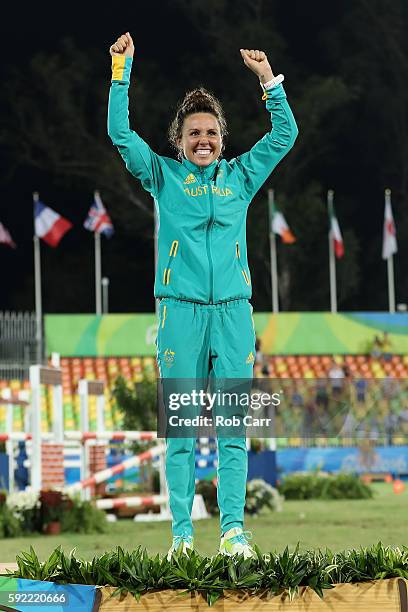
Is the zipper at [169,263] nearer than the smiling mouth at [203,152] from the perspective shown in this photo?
Yes

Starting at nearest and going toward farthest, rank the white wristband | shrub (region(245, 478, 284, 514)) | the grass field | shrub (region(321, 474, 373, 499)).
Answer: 1. the white wristband
2. the grass field
3. shrub (region(245, 478, 284, 514))
4. shrub (region(321, 474, 373, 499))

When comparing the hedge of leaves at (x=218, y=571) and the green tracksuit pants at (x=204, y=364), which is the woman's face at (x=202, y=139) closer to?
the green tracksuit pants at (x=204, y=364)

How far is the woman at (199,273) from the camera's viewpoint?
4965 mm

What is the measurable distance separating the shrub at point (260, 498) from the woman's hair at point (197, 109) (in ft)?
28.1

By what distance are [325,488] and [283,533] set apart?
23.5 ft

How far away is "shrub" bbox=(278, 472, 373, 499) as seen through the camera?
1730 centimetres

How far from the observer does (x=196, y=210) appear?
5.09 meters

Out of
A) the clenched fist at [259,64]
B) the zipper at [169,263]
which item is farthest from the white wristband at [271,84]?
the zipper at [169,263]

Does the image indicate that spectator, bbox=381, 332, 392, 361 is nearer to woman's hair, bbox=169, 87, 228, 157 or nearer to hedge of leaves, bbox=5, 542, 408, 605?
woman's hair, bbox=169, 87, 228, 157

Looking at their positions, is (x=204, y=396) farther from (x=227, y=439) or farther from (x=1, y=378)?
(x=1, y=378)

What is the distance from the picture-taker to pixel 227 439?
4965mm

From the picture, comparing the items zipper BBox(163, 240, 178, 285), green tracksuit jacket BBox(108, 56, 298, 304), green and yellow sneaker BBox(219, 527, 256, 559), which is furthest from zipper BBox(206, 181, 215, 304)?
green and yellow sneaker BBox(219, 527, 256, 559)

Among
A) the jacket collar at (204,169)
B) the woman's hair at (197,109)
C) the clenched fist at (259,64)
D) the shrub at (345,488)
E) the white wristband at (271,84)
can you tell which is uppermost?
the clenched fist at (259,64)

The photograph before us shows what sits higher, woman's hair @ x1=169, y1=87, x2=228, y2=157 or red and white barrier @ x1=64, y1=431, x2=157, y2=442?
woman's hair @ x1=169, y1=87, x2=228, y2=157
